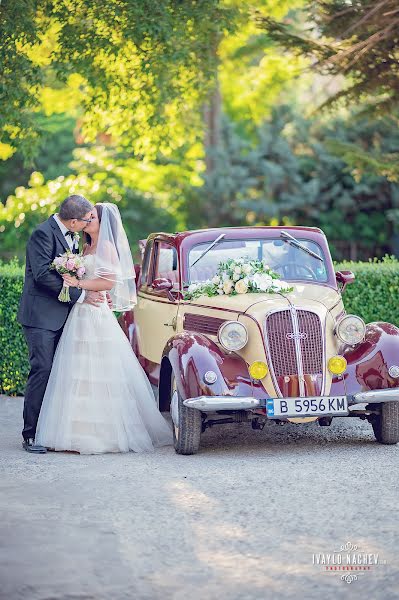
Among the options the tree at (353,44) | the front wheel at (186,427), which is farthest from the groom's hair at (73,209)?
the tree at (353,44)

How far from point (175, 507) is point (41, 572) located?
1.67 m

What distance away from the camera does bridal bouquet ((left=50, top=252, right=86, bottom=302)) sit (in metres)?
9.32

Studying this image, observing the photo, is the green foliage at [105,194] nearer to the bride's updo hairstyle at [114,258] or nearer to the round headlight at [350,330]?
the bride's updo hairstyle at [114,258]

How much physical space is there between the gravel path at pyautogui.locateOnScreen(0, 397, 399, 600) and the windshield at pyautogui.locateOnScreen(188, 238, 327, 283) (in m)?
1.51

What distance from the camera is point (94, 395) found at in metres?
9.41

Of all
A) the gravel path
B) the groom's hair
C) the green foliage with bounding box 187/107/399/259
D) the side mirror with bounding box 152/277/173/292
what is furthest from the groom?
the green foliage with bounding box 187/107/399/259

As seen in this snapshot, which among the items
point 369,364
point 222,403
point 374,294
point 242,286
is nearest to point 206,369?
point 222,403

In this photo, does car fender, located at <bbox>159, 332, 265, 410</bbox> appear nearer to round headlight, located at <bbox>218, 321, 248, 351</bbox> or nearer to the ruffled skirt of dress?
round headlight, located at <bbox>218, 321, 248, 351</bbox>

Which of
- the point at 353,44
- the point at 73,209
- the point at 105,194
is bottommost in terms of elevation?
the point at 73,209

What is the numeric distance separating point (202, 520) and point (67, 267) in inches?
128

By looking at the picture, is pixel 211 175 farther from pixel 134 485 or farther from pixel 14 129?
pixel 134 485

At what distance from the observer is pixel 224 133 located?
1160 inches

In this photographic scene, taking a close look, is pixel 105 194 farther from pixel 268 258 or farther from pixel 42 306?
pixel 42 306

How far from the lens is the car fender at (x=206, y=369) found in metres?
8.85
